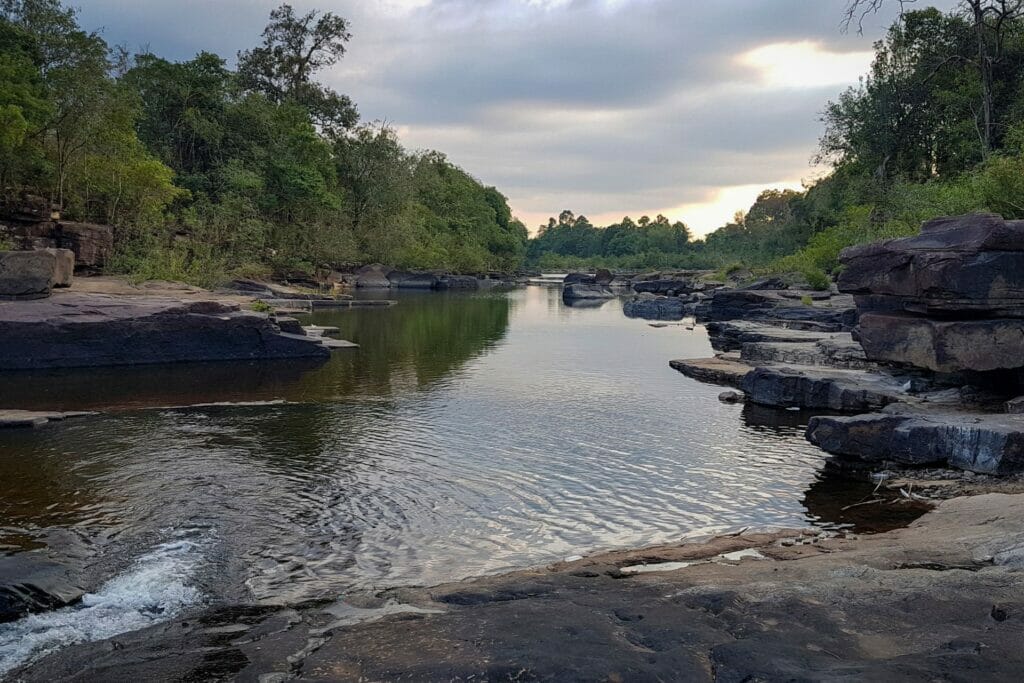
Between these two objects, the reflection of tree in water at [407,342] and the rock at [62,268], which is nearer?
the reflection of tree in water at [407,342]

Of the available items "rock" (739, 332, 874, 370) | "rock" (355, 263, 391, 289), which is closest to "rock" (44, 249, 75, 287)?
"rock" (739, 332, 874, 370)

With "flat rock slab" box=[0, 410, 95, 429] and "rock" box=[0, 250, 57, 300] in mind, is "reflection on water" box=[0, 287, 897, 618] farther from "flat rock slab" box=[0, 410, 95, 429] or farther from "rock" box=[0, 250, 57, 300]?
"rock" box=[0, 250, 57, 300]

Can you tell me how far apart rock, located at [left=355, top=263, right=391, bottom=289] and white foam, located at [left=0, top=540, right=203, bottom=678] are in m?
57.7

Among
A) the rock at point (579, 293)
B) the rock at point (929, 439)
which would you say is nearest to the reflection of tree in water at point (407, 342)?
the rock at point (929, 439)

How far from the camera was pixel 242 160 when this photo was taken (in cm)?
5512

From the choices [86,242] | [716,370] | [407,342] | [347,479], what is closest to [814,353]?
[716,370]

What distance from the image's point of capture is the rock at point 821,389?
14.8 m

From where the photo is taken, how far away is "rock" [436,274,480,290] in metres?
72.5

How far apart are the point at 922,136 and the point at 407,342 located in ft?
132

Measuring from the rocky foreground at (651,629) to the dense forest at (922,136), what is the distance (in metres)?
17.7

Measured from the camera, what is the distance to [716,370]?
67.1 ft

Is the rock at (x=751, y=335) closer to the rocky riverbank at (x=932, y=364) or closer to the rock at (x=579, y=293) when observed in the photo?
the rocky riverbank at (x=932, y=364)

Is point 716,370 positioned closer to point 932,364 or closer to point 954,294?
point 932,364

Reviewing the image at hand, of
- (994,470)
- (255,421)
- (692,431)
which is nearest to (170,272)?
(255,421)
